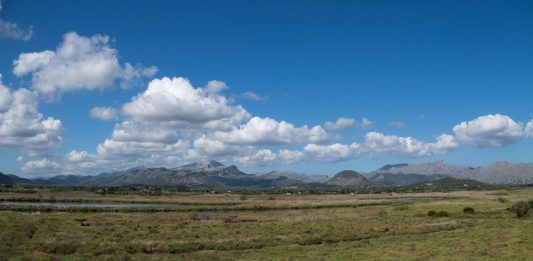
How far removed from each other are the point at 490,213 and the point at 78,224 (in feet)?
241

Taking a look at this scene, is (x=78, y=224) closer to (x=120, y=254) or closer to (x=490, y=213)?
(x=120, y=254)

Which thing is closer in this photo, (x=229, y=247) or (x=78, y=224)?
(x=229, y=247)

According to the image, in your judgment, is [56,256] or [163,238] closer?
[56,256]

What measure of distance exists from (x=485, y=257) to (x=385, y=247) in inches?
383

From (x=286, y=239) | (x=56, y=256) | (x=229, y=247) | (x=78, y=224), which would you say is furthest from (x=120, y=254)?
(x=78, y=224)

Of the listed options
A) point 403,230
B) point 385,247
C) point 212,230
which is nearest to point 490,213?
point 403,230

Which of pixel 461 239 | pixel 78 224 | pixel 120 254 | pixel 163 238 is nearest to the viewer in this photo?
pixel 120 254

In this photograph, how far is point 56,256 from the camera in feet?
125

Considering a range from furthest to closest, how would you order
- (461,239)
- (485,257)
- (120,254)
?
(461,239)
(120,254)
(485,257)

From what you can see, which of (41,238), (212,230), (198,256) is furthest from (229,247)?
(41,238)

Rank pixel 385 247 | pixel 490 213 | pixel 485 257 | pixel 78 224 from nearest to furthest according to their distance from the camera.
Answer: pixel 485 257
pixel 385 247
pixel 78 224
pixel 490 213

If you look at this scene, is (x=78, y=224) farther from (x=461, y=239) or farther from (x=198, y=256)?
(x=461, y=239)

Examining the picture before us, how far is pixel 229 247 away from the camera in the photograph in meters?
44.5

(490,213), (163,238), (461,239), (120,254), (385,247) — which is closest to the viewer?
(120,254)
